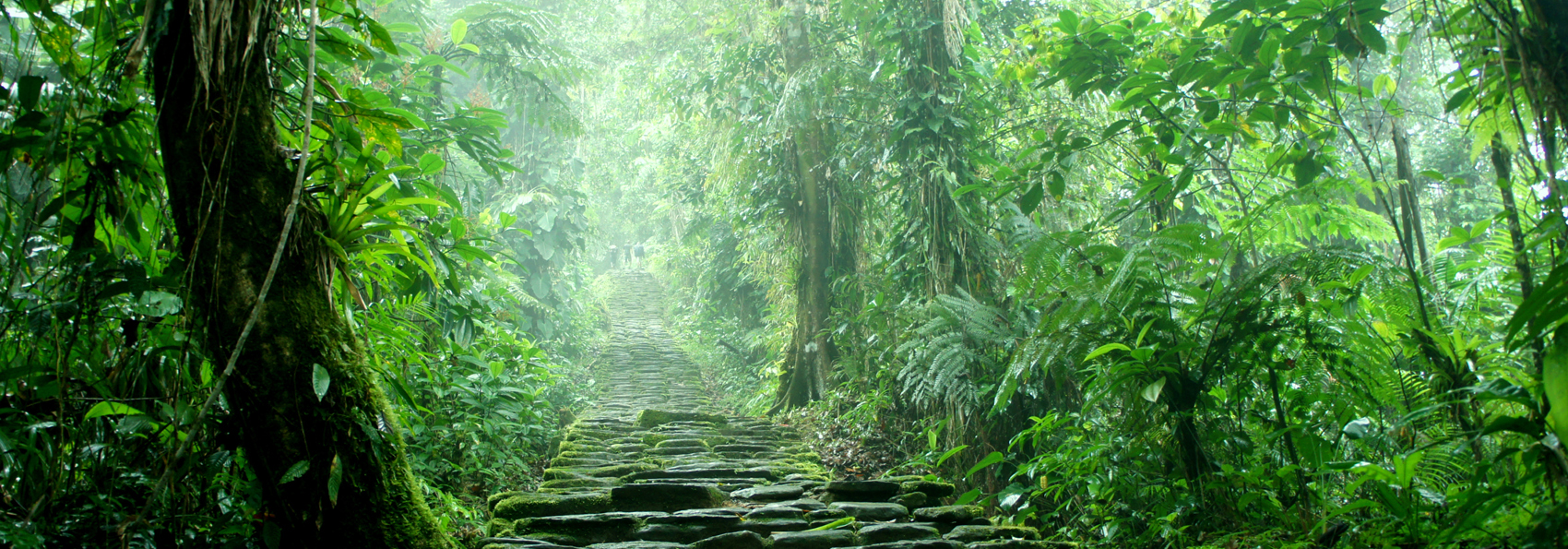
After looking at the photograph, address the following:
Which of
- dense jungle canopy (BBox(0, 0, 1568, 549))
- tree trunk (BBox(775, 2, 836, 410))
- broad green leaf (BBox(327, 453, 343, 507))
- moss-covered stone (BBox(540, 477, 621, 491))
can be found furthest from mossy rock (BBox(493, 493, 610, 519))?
tree trunk (BBox(775, 2, 836, 410))

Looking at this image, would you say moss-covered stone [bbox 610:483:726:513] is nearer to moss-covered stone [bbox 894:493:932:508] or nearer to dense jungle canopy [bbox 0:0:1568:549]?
dense jungle canopy [bbox 0:0:1568:549]

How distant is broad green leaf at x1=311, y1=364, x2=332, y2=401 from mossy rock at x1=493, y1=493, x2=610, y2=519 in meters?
1.68

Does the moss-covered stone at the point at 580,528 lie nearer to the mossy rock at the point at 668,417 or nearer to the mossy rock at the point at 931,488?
the mossy rock at the point at 931,488

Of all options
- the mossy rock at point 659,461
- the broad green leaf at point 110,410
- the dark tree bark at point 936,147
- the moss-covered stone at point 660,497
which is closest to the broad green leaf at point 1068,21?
the dark tree bark at point 936,147

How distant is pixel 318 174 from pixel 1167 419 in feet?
8.04

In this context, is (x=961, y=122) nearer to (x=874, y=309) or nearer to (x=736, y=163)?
(x=874, y=309)

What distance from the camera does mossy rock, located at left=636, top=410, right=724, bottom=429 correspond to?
634 cm

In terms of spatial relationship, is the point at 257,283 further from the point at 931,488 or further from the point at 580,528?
the point at 931,488

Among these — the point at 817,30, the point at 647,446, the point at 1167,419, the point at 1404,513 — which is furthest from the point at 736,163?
the point at 1404,513

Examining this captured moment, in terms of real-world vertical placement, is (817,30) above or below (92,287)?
above

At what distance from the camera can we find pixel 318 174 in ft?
6.07

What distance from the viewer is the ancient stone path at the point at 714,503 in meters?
2.77

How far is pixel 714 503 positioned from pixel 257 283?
2204mm

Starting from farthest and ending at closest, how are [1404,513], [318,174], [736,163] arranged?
[736,163] → [318,174] → [1404,513]
